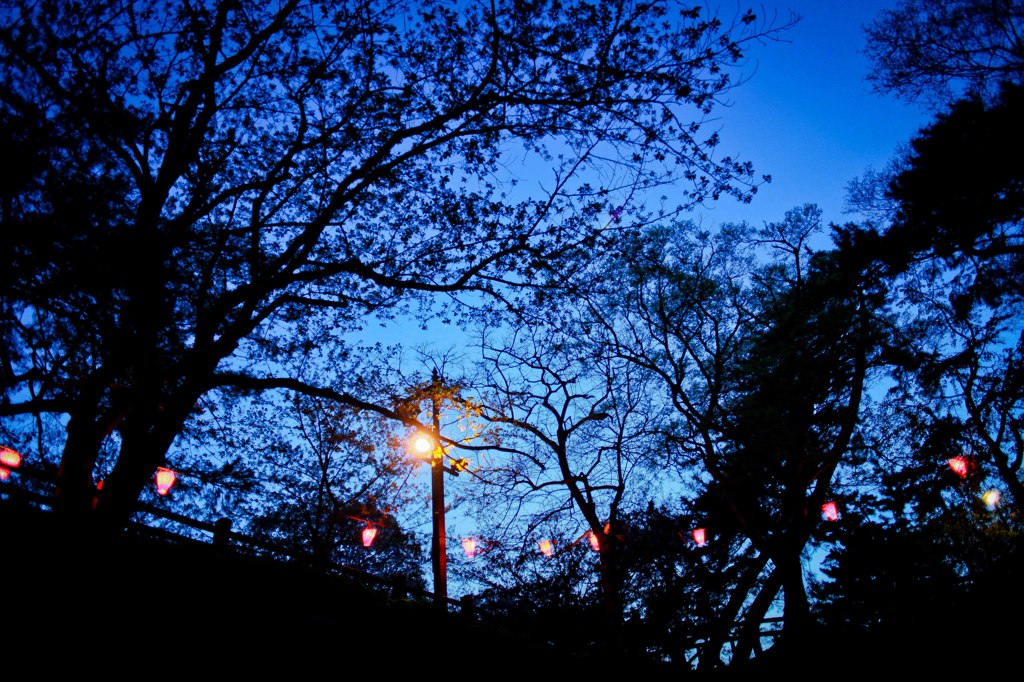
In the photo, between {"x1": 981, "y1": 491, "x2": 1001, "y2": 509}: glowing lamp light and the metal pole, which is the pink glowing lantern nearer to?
the metal pole

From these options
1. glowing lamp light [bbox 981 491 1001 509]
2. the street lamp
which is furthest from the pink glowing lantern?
glowing lamp light [bbox 981 491 1001 509]

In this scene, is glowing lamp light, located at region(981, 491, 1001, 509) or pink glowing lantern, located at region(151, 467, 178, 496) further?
glowing lamp light, located at region(981, 491, 1001, 509)

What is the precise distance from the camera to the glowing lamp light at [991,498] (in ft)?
49.3

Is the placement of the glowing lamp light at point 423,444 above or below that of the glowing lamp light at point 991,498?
above

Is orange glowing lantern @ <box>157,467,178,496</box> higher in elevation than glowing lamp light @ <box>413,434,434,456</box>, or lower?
lower

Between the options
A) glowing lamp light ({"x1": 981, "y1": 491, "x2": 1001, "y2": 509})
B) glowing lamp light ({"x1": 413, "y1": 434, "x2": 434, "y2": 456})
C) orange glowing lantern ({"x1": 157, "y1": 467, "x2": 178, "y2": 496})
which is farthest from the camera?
glowing lamp light ({"x1": 981, "y1": 491, "x2": 1001, "y2": 509})

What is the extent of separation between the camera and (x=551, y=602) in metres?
17.7

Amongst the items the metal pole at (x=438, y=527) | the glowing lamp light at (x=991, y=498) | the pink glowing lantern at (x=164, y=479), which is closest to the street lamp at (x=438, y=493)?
the metal pole at (x=438, y=527)

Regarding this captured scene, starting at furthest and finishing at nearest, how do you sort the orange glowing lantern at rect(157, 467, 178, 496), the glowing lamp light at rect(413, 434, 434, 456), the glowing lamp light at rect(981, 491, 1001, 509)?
the glowing lamp light at rect(981, 491, 1001, 509) < the glowing lamp light at rect(413, 434, 434, 456) < the orange glowing lantern at rect(157, 467, 178, 496)

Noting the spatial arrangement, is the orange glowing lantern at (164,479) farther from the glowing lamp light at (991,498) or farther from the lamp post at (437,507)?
the glowing lamp light at (991,498)

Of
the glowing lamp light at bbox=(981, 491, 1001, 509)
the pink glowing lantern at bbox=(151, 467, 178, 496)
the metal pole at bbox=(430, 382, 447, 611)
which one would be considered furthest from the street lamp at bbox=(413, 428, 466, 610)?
the glowing lamp light at bbox=(981, 491, 1001, 509)

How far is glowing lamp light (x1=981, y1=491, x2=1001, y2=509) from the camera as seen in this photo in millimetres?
15040

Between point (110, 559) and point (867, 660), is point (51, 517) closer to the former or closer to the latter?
point (110, 559)

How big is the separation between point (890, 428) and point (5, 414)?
820 inches
